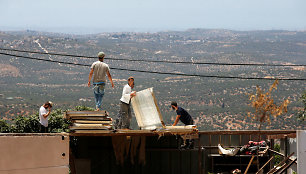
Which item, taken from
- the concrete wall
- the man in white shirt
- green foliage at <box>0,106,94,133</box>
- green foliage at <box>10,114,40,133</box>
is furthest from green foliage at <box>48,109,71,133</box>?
the concrete wall

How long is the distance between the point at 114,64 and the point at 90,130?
124567 mm

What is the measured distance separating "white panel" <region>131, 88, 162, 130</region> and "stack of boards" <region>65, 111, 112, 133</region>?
1.29m

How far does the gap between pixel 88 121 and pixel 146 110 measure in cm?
182

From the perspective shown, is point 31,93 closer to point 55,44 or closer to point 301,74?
point 301,74

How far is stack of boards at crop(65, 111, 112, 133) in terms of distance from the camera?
13.4 metres

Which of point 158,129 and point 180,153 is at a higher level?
point 158,129

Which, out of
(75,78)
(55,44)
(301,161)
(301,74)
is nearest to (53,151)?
(301,161)

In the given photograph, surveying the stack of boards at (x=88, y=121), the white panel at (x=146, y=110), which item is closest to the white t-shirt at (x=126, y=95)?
the white panel at (x=146, y=110)

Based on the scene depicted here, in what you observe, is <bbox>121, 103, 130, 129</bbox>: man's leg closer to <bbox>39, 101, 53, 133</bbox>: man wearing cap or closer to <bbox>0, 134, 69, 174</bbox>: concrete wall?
<bbox>39, 101, 53, 133</bbox>: man wearing cap

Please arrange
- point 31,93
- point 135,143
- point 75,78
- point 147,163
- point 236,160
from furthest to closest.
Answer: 1. point 75,78
2. point 31,93
3. point 236,160
4. point 147,163
5. point 135,143

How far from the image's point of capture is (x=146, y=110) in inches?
580

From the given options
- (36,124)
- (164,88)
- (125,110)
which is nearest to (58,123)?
(36,124)

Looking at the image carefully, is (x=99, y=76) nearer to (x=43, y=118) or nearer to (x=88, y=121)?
(x=43, y=118)

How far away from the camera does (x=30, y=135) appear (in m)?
12.5
